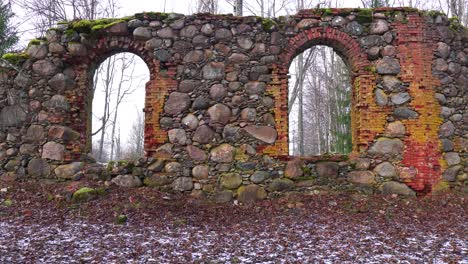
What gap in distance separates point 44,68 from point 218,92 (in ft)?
12.5

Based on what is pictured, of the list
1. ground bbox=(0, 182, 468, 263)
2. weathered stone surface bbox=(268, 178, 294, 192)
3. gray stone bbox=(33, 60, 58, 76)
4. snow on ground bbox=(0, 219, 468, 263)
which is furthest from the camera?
gray stone bbox=(33, 60, 58, 76)

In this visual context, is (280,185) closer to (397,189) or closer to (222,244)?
(397,189)

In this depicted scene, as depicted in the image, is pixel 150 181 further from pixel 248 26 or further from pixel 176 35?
pixel 248 26

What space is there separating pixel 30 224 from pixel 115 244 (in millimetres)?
1885

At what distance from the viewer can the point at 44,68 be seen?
8133 mm

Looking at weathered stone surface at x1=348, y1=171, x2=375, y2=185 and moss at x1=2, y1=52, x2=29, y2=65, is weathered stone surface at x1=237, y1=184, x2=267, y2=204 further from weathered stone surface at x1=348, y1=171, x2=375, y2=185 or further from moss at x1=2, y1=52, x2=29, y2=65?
moss at x1=2, y1=52, x2=29, y2=65

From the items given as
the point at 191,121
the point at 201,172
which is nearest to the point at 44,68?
the point at 191,121

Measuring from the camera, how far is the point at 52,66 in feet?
26.6

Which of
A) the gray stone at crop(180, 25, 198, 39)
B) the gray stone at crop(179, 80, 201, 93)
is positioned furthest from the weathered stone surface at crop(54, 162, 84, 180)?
the gray stone at crop(180, 25, 198, 39)

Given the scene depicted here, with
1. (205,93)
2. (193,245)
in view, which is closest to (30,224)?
(193,245)

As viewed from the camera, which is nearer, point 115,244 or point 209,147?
point 115,244

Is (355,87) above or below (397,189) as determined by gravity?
above

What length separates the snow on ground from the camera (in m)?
4.62

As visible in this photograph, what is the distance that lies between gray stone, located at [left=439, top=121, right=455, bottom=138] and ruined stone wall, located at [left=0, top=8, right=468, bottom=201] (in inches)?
1.0
